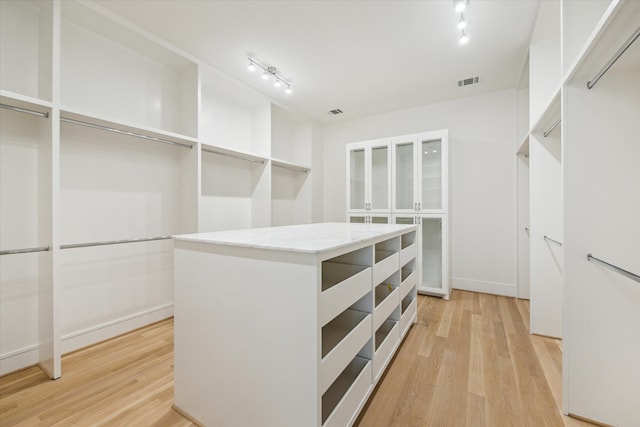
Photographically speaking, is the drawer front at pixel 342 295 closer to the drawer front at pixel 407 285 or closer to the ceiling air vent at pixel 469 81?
the drawer front at pixel 407 285

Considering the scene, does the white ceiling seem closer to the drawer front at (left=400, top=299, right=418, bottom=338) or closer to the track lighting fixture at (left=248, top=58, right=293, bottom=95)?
the track lighting fixture at (left=248, top=58, right=293, bottom=95)

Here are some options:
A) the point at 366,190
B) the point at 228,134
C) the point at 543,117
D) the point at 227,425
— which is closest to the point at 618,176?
the point at 543,117

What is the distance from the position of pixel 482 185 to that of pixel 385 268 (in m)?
2.66

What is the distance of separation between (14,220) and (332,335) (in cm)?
231

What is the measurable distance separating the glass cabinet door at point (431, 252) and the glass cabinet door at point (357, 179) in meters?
0.98

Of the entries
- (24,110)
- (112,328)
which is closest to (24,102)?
(24,110)

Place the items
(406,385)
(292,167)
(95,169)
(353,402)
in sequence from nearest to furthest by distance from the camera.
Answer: (353,402) < (406,385) < (95,169) < (292,167)

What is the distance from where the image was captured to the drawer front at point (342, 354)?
42.2 inches

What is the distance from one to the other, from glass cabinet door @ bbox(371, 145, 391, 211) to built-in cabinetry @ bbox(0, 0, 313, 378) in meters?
1.57

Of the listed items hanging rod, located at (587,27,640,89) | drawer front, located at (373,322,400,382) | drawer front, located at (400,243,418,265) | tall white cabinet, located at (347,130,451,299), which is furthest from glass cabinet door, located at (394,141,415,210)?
hanging rod, located at (587,27,640,89)

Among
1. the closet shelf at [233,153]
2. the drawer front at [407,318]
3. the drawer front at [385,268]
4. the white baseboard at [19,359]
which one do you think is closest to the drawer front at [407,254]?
the drawer front at [385,268]

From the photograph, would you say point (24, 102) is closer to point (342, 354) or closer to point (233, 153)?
point (233, 153)

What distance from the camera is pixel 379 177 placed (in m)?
3.92

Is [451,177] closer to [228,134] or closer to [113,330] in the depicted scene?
[228,134]
